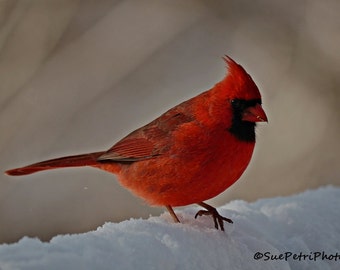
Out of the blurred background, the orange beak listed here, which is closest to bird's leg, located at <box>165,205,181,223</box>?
the orange beak

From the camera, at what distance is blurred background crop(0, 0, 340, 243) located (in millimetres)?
4742

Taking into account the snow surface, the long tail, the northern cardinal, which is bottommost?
the snow surface

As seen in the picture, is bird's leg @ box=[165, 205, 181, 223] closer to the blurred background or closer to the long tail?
the long tail

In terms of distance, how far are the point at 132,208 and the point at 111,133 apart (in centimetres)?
61

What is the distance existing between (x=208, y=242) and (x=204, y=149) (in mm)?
569

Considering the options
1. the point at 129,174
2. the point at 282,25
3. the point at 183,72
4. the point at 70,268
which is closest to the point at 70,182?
the point at 183,72

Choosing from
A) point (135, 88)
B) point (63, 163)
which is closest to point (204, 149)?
point (63, 163)

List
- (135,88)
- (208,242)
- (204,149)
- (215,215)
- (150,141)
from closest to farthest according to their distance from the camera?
(208,242) < (215,215) < (204,149) < (150,141) < (135,88)

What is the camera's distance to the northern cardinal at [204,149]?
196cm

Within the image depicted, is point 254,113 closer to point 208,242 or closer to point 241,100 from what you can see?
point 241,100

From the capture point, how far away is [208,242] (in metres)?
1.45

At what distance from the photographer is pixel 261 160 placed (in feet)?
16.8

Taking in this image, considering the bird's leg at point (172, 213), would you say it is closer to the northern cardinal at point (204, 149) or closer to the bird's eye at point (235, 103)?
the northern cardinal at point (204, 149)

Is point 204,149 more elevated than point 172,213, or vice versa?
point 204,149
